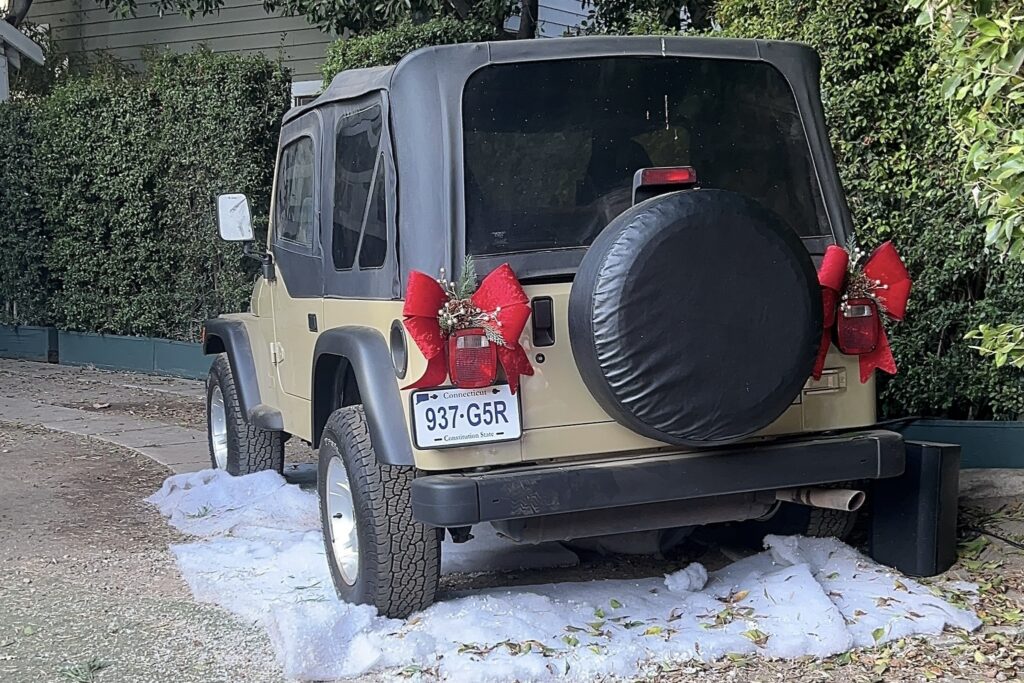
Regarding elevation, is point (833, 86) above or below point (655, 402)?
above

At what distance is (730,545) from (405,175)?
2.35 meters

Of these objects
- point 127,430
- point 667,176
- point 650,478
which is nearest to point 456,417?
point 650,478

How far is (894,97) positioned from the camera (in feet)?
21.2

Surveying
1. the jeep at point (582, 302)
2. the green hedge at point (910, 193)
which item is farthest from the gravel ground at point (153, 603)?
the green hedge at point (910, 193)

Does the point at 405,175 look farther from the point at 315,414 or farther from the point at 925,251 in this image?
the point at 925,251

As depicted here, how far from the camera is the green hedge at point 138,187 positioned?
11102 millimetres

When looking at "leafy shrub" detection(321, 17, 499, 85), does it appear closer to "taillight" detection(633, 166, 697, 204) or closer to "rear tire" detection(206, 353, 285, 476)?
"rear tire" detection(206, 353, 285, 476)

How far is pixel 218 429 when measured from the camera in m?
7.42

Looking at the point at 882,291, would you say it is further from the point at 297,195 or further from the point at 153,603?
the point at 153,603

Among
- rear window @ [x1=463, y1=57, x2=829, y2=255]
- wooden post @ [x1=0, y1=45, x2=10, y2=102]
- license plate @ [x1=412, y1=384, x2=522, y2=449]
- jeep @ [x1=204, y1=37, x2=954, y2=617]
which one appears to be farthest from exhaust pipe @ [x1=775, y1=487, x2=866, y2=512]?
wooden post @ [x1=0, y1=45, x2=10, y2=102]

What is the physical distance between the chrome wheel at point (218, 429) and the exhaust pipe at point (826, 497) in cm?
388

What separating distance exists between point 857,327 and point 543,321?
115 centimetres

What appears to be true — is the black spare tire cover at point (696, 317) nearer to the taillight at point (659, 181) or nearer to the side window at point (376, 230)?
the taillight at point (659, 181)

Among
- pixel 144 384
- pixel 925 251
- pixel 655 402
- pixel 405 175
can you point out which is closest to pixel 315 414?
pixel 405 175
